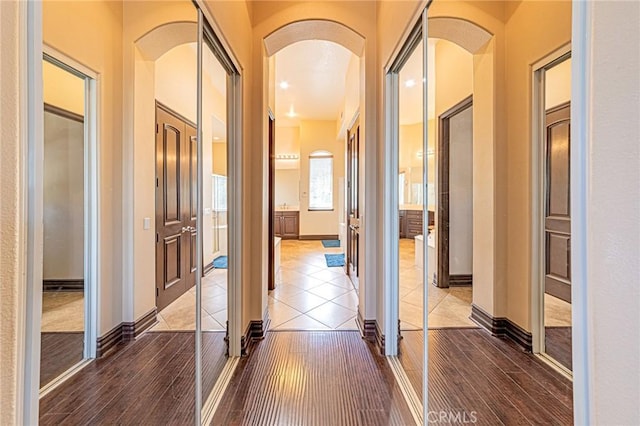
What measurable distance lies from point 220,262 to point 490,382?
68.7 inches

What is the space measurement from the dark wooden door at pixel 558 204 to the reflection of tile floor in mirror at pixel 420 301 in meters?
0.76

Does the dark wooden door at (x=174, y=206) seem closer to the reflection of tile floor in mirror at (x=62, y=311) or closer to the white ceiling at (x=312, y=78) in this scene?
the reflection of tile floor in mirror at (x=62, y=311)

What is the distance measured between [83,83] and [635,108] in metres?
1.35

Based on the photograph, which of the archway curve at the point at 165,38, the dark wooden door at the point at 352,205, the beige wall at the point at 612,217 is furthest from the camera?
the dark wooden door at the point at 352,205

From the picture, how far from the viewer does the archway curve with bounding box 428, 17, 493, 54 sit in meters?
1.44

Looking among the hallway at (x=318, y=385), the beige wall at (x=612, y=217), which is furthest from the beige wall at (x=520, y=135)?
the beige wall at (x=612, y=217)

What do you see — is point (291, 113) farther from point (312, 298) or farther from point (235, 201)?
point (235, 201)

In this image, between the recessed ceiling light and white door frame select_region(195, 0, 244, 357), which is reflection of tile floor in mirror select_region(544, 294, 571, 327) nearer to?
white door frame select_region(195, 0, 244, 357)

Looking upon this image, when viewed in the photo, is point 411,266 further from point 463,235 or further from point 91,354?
point 91,354

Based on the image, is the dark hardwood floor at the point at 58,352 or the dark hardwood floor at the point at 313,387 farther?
the dark hardwood floor at the point at 313,387

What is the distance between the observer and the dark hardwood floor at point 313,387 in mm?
1806

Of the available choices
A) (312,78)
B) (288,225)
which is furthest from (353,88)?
(288,225)

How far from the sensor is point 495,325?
1.41 metres

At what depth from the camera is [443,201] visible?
6.11ft
